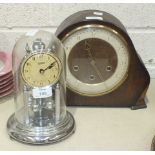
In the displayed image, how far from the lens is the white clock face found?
0.96 metres

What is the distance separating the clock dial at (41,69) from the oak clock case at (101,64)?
3.9 inches

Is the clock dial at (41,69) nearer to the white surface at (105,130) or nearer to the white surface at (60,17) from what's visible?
the white surface at (105,130)

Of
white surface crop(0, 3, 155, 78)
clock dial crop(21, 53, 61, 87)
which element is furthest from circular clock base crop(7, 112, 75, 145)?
white surface crop(0, 3, 155, 78)

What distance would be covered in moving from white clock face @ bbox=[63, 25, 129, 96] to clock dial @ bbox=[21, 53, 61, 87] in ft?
0.33

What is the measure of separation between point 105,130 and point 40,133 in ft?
0.49

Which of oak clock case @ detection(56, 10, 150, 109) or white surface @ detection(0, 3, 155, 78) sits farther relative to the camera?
white surface @ detection(0, 3, 155, 78)

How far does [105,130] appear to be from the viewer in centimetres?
93

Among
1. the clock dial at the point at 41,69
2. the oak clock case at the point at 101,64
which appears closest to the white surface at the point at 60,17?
the oak clock case at the point at 101,64

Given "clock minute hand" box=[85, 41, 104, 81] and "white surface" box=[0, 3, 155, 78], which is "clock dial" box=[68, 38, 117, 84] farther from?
"white surface" box=[0, 3, 155, 78]

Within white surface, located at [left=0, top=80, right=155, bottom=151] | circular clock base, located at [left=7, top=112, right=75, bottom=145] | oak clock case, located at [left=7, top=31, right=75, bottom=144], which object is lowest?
white surface, located at [left=0, top=80, right=155, bottom=151]

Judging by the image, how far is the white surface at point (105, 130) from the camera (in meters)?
0.88

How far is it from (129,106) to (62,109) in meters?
0.18

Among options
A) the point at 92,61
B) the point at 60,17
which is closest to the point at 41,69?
the point at 92,61
